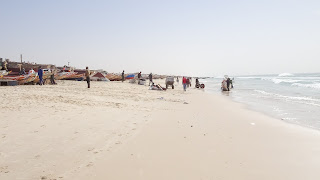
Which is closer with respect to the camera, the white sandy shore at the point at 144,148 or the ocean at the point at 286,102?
the white sandy shore at the point at 144,148

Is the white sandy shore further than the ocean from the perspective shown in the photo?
No

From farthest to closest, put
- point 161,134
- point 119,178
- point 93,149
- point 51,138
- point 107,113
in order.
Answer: point 107,113 → point 161,134 → point 51,138 → point 93,149 → point 119,178

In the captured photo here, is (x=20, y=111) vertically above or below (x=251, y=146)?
above

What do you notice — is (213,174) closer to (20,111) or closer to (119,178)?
(119,178)

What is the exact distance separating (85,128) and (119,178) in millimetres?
3044

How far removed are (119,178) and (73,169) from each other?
841mm

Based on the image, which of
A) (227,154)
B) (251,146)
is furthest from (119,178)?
(251,146)

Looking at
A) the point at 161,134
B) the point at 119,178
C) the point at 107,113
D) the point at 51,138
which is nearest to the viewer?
the point at 119,178

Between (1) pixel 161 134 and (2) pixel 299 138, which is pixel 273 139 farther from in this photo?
→ (1) pixel 161 134

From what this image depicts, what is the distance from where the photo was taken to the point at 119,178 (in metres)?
3.60

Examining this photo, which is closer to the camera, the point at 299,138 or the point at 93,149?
the point at 93,149

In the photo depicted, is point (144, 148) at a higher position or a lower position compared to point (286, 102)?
higher

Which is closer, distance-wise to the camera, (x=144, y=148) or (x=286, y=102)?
(x=144, y=148)

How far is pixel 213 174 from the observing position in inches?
152
